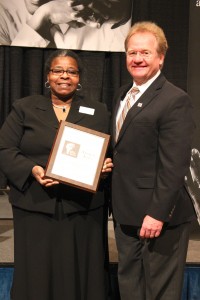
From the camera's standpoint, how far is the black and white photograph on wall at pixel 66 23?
12.0ft

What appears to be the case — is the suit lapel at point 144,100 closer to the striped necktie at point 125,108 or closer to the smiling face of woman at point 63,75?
the striped necktie at point 125,108

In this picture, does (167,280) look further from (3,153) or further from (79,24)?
(79,24)

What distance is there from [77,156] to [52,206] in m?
0.26

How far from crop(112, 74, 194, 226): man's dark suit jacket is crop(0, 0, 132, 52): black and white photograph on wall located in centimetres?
200

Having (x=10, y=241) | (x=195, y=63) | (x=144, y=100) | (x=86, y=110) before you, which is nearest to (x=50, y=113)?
(x=86, y=110)

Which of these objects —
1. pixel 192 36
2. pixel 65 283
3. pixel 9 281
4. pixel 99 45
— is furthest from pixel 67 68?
pixel 192 36

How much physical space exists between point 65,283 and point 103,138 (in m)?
0.69

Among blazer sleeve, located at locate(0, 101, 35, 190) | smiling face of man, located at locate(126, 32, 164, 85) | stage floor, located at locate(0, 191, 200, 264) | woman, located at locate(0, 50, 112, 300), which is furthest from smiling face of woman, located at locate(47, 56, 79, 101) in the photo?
stage floor, located at locate(0, 191, 200, 264)

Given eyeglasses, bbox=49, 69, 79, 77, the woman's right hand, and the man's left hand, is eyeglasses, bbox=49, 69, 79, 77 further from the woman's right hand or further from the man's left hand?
the man's left hand

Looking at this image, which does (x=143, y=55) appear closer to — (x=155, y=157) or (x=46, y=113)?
(x=155, y=157)

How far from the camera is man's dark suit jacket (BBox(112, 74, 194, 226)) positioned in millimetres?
1732

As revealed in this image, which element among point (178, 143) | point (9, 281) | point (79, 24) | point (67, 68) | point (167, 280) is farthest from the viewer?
point (79, 24)

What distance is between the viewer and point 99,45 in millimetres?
3725

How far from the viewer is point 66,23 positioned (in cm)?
370
